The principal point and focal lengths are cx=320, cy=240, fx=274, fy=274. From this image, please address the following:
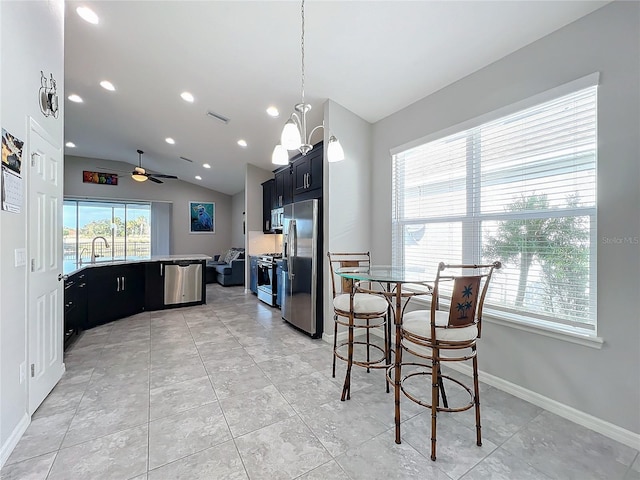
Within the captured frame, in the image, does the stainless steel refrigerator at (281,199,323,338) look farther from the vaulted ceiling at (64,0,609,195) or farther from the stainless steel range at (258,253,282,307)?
the vaulted ceiling at (64,0,609,195)

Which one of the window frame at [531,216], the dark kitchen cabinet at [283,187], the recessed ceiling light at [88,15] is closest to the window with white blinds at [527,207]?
the window frame at [531,216]

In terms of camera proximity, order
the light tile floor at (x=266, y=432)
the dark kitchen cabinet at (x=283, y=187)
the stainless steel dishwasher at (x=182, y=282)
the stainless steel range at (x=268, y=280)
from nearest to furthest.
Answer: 1. the light tile floor at (x=266, y=432)
2. the dark kitchen cabinet at (x=283, y=187)
3. the stainless steel dishwasher at (x=182, y=282)
4. the stainless steel range at (x=268, y=280)

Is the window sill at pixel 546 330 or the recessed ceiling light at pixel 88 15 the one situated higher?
the recessed ceiling light at pixel 88 15

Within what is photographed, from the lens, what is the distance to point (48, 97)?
2168mm

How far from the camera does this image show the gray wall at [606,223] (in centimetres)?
172

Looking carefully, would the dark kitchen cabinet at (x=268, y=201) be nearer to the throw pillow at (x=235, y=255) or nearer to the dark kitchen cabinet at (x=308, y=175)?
the dark kitchen cabinet at (x=308, y=175)

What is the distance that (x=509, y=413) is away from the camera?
2.04m

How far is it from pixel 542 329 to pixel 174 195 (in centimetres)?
920

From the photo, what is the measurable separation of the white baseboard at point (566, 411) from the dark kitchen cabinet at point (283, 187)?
3579 mm

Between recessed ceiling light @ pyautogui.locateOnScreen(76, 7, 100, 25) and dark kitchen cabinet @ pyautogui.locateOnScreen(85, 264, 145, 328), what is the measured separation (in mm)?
3041

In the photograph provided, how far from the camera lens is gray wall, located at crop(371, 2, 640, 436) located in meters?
1.72

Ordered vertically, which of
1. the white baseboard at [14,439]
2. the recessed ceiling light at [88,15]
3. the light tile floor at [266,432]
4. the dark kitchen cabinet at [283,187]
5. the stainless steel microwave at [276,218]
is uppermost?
the recessed ceiling light at [88,15]

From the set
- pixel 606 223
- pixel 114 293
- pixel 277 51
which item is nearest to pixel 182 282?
pixel 114 293

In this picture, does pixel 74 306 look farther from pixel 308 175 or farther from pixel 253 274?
pixel 308 175
